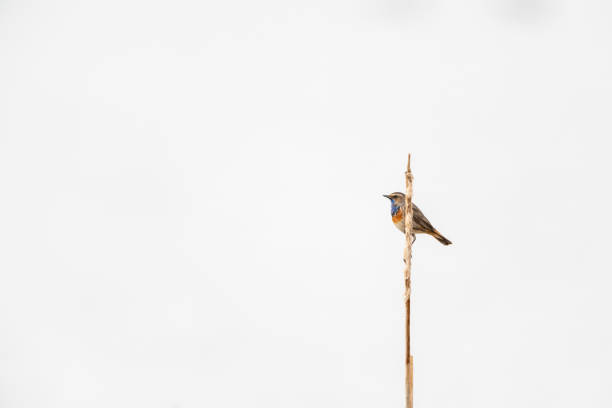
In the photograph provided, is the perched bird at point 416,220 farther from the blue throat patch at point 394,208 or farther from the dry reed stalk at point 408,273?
the dry reed stalk at point 408,273

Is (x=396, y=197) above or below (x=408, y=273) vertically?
above

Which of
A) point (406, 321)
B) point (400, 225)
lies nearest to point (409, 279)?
point (406, 321)

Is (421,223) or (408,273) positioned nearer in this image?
(408,273)

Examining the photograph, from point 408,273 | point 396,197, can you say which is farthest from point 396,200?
point 408,273

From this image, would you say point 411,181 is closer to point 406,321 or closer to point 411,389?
point 406,321

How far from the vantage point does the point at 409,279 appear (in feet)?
33.2

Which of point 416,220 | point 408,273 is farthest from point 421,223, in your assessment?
point 408,273

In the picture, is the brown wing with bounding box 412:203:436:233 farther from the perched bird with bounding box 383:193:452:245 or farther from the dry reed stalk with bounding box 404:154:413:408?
the dry reed stalk with bounding box 404:154:413:408

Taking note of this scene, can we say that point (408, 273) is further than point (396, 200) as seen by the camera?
No

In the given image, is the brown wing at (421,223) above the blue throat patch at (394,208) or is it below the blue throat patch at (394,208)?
below

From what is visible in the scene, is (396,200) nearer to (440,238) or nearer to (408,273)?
(440,238)

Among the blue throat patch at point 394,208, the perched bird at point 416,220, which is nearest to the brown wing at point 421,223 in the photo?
the perched bird at point 416,220

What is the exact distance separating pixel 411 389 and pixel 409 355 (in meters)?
0.38

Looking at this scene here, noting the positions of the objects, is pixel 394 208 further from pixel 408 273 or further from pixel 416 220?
pixel 408 273
